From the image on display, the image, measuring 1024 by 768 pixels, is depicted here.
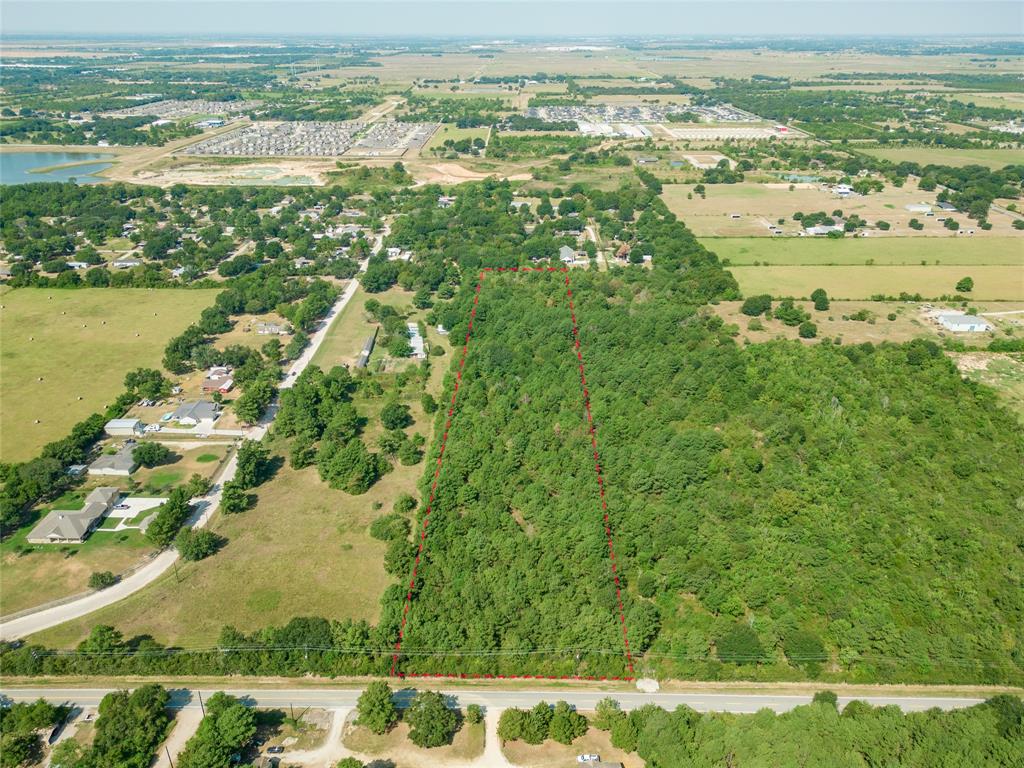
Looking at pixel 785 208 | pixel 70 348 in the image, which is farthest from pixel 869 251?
pixel 70 348

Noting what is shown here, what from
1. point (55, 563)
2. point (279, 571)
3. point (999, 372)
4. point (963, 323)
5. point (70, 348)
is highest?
point (963, 323)

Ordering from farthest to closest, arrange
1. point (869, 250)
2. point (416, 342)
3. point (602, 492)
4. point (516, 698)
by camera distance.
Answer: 1. point (869, 250)
2. point (416, 342)
3. point (602, 492)
4. point (516, 698)

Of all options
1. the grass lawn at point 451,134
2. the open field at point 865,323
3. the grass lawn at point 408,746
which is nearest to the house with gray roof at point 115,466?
the grass lawn at point 408,746

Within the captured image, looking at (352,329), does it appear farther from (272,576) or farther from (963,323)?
(963,323)

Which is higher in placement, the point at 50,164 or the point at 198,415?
the point at 50,164

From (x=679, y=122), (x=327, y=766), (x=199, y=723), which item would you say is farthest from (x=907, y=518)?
(x=679, y=122)

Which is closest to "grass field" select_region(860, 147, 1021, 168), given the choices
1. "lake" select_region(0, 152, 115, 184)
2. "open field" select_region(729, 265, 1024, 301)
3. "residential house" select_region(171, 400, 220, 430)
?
"open field" select_region(729, 265, 1024, 301)
